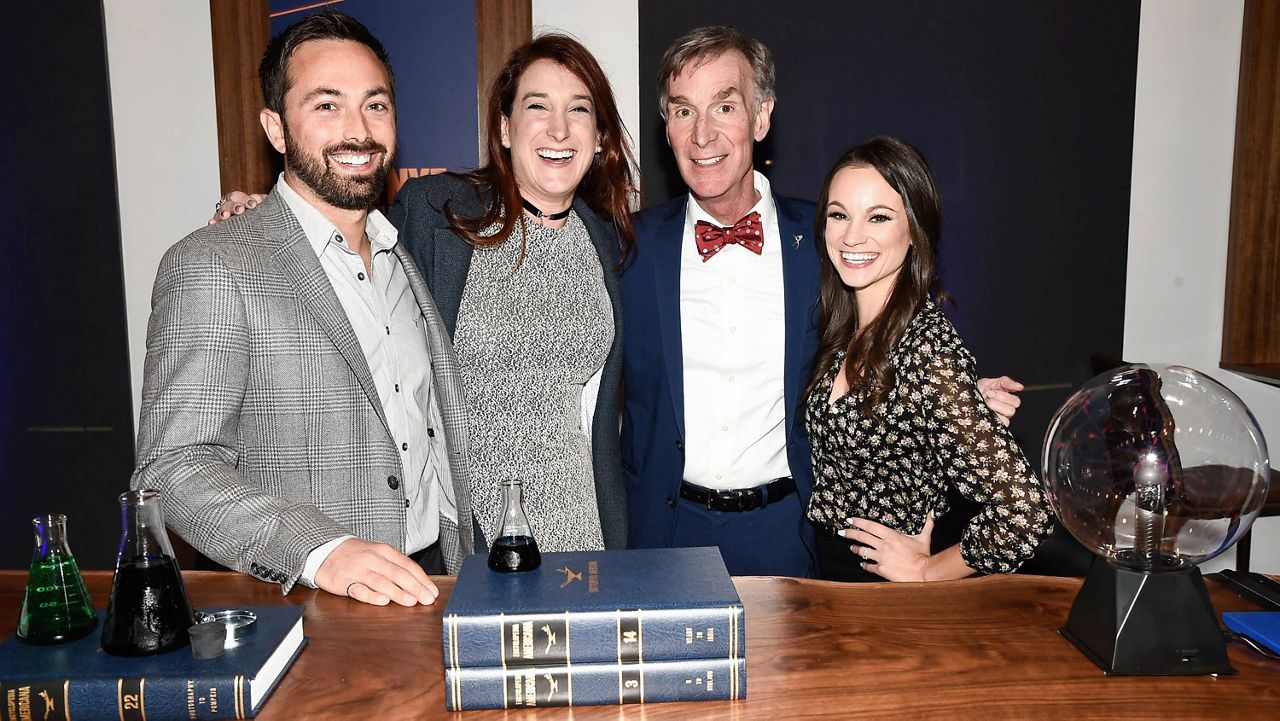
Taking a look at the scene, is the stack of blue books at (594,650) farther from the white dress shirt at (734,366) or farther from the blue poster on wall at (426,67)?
the blue poster on wall at (426,67)

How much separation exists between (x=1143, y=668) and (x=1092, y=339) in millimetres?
3377

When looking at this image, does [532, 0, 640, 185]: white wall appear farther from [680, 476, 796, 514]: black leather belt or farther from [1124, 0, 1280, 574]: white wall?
[1124, 0, 1280, 574]: white wall

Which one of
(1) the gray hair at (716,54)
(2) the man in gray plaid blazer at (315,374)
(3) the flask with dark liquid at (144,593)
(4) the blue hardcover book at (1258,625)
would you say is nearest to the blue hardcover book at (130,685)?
(3) the flask with dark liquid at (144,593)

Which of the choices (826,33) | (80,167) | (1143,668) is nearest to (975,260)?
(826,33)

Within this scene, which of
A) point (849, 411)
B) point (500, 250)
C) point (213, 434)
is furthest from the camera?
point (500, 250)

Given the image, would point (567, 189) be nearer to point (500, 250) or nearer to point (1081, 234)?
point (500, 250)

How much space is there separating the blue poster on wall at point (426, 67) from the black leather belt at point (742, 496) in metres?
2.16

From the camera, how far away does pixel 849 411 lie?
2180 mm

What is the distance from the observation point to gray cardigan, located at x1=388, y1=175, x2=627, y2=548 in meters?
2.50

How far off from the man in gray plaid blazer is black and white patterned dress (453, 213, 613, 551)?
215 millimetres

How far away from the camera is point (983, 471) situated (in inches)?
76.1

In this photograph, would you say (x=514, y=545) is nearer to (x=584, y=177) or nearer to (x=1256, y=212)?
(x=584, y=177)

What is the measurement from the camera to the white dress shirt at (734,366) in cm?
269

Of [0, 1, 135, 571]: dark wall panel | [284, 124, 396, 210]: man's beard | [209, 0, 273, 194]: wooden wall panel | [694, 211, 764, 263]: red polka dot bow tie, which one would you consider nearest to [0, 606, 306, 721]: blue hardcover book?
[284, 124, 396, 210]: man's beard
